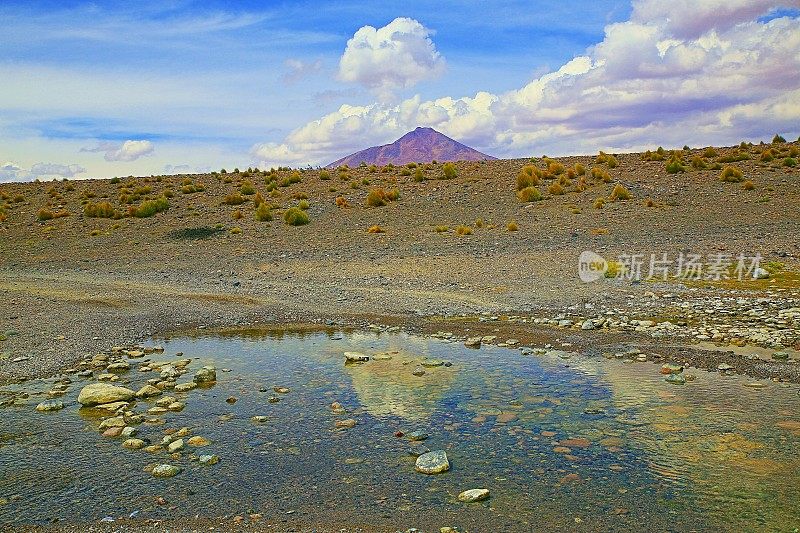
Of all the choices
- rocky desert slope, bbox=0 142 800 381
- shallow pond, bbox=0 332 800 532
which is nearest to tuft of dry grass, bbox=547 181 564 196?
rocky desert slope, bbox=0 142 800 381

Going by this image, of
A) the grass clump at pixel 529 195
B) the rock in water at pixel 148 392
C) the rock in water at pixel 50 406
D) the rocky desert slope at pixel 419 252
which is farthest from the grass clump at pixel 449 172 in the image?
the rock in water at pixel 50 406

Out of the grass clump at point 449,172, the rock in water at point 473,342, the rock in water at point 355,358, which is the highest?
→ the grass clump at point 449,172

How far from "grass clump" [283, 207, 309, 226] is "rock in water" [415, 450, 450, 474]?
78.1 feet

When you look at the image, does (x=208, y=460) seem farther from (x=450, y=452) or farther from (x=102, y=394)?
(x=102, y=394)

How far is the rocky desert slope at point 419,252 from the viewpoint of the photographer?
42.8 feet

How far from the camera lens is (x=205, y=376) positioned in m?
9.83

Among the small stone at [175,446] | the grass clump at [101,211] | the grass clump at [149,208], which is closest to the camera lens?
the small stone at [175,446]

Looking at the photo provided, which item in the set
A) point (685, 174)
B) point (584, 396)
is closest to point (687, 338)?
point (584, 396)

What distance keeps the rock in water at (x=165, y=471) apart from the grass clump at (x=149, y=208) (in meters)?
29.1

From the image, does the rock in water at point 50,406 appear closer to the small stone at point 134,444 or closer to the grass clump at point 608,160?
the small stone at point 134,444

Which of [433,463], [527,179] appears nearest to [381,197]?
[527,179]

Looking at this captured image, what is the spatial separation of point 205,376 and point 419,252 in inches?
550

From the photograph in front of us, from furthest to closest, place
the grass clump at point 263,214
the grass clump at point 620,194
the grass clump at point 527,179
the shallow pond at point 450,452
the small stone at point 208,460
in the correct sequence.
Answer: the grass clump at point 527,179, the grass clump at point 263,214, the grass clump at point 620,194, the small stone at point 208,460, the shallow pond at point 450,452

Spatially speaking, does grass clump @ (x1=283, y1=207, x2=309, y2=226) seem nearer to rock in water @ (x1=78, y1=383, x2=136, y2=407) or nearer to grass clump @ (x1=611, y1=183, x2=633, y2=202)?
grass clump @ (x1=611, y1=183, x2=633, y2=202)
